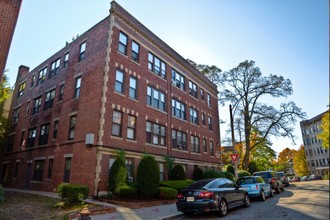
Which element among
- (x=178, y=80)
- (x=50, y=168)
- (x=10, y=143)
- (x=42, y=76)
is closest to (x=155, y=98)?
(x=178, y=80)

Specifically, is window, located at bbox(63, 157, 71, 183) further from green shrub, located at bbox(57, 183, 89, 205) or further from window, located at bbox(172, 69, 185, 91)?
window, located at bbox(172, 69, 185, 91)

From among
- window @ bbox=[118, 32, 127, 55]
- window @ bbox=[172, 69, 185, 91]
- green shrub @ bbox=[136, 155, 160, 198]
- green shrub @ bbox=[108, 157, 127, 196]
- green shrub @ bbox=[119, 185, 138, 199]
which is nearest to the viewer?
green shrub @ bbox=[119, 185, 138, 199]

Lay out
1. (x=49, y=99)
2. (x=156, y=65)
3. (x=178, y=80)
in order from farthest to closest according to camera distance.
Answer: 1. (x=178, y=80)
2. (x=156, y=65)
3. (x=49, y=99)

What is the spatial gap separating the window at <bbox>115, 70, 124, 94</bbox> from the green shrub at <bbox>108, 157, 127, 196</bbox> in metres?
5.66

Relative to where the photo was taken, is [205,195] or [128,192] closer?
[205,195]

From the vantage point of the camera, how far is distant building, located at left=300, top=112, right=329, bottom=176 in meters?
69.2

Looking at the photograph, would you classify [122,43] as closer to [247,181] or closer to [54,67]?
[54,67]

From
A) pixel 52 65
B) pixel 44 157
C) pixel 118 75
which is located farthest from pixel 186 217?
pixel 52 65

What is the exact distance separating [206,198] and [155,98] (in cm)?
1313

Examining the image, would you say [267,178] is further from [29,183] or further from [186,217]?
[29,183]

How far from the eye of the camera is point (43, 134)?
21438 millimetres

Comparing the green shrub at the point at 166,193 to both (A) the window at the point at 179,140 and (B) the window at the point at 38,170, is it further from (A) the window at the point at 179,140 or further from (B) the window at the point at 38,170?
(B) the window at the point at 38,170

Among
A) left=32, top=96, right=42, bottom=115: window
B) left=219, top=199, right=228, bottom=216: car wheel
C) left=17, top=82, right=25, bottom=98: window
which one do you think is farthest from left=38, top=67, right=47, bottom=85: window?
left=219, top=199, right=228, bottom=216: car wheel

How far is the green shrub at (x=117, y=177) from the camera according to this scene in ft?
46.7
